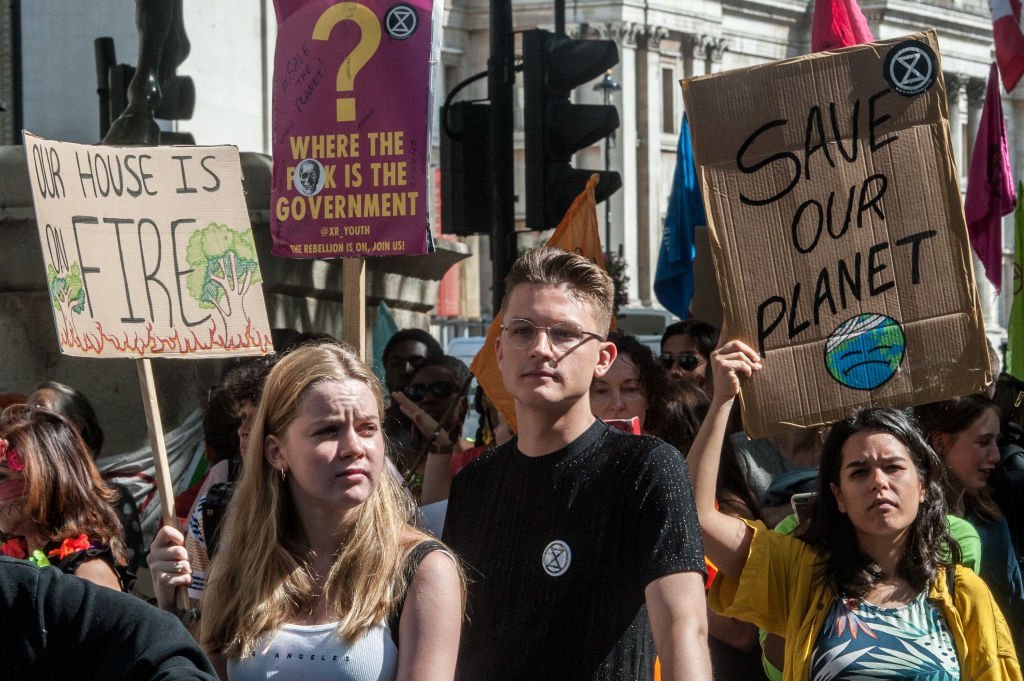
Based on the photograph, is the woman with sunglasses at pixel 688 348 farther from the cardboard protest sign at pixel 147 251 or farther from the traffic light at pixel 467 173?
the cardboard protest sign at pixel 147 251

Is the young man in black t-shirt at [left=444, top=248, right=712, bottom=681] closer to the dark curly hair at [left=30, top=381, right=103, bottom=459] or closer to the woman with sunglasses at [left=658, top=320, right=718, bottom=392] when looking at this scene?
the dark curly hair at [left=30, top=381, right=103, bottom=459]

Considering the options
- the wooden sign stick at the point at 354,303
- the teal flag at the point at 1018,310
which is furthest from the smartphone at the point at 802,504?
the teal flag at the point at 1018,310

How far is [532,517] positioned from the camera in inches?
115

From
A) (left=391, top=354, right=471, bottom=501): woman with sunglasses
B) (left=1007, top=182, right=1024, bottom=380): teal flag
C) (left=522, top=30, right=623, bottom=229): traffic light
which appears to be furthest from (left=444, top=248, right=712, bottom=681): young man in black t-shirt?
(left=1007, top=182, right=1024, bottom=380): teal flag

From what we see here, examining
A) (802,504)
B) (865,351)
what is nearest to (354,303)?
(802,504)

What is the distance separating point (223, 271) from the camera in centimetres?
425

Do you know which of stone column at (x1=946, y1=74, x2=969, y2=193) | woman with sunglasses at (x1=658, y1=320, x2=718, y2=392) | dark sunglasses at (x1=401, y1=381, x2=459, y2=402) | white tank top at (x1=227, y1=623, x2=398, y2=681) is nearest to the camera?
white tank top at (x1=227, y1=623, x2=398, y2=681)

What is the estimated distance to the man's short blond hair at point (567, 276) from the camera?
10.1 feet

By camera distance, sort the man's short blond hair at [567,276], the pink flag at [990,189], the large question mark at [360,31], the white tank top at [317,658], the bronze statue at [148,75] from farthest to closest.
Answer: the pink flag at [990,189] → the bronze statue at [148,75] → the large question mark at [360,31] → the man's short blond hair at [567,276] → the white tank top at [317,658]

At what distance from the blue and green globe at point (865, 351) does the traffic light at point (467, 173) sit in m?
4.11

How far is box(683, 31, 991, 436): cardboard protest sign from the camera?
379 cm

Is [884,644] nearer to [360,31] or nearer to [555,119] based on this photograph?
[360,31]

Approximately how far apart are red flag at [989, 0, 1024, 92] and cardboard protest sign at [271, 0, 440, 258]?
3.92 m

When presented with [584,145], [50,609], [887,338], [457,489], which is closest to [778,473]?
[887,338]
